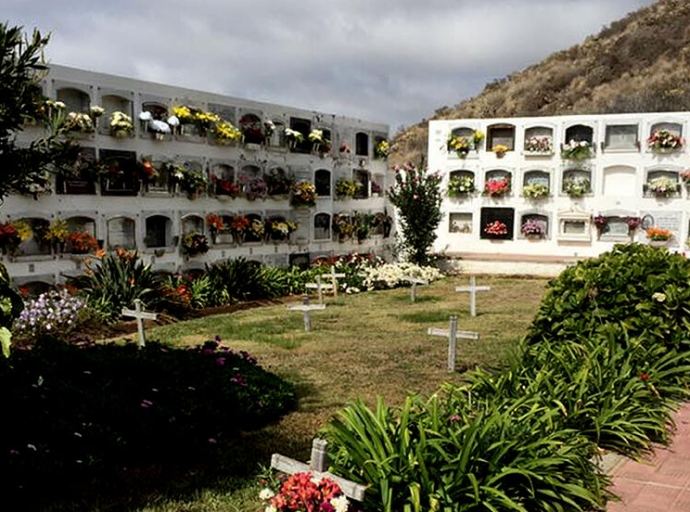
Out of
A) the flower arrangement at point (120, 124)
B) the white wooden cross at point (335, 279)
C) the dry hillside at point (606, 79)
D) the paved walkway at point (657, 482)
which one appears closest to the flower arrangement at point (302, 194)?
the white wooden cross at point (335, 279)

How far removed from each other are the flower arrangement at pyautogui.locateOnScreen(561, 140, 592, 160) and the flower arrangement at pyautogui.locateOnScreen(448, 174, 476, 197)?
10.2ft

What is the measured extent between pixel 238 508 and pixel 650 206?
19328 mm

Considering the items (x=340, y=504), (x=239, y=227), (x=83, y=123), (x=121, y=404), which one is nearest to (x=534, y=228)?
(x=239, y=227)

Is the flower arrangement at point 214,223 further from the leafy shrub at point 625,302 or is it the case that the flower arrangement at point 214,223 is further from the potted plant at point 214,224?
the leafy shrub at point 625,302

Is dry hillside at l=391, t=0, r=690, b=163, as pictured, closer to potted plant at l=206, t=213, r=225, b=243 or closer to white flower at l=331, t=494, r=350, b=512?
potted plant at l=206, t=213, r=225, b=243

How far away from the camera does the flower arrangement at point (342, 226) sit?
18922 millimetres

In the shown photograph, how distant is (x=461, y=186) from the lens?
73.2 ft

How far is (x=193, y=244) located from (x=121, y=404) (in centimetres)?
962

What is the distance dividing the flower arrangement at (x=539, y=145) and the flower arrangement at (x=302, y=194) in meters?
8.06

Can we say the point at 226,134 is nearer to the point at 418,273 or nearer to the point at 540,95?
the point at 418,273

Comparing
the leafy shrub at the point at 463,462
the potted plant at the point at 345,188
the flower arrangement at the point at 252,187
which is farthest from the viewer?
the potted plant at the point at 345,188

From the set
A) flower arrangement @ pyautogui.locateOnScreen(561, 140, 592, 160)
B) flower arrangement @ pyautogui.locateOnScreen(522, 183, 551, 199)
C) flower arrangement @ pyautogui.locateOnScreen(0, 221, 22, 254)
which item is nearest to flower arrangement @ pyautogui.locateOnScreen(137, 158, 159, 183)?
flower arrangement @ pyautogui.locateOnScreen(0, 221, 22, 254)

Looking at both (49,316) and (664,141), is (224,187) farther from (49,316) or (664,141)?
(664,141)

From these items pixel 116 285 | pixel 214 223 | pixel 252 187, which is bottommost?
pixel 116 285
